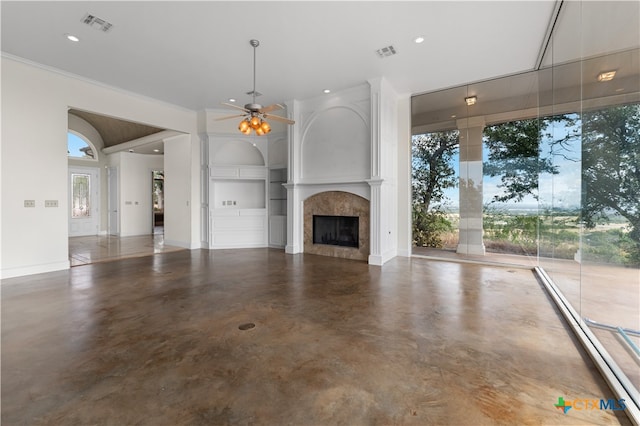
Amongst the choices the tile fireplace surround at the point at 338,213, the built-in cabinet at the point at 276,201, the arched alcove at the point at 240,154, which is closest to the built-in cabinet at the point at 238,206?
the built-in cabinet at the point at 276,201

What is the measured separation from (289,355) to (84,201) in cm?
1142

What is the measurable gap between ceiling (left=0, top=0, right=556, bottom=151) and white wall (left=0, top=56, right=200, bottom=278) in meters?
0.32

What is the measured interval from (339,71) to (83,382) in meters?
5.36

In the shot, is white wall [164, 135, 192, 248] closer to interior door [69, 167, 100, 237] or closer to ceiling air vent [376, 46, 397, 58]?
interior door [69, 167, 100, 237]

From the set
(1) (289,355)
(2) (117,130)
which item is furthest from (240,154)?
(1) (289,355)

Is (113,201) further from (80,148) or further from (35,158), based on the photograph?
(35,158)

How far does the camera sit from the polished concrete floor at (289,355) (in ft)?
5.30

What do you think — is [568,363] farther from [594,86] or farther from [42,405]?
[42,405]

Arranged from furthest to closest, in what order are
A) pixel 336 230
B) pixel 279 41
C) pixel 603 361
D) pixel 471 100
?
pixel 336 230
pixel 471 100
pixel 279 41
pixel 603 361

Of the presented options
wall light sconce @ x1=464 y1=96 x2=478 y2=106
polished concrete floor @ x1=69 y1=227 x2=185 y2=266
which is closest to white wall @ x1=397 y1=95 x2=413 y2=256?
wall light sconce @ x1=464 y1=96 x2=478 y2=106

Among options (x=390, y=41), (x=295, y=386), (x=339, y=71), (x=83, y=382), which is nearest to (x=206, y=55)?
(x=339, y=71)

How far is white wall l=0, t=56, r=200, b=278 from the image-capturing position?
14.8 ft

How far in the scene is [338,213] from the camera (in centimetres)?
620

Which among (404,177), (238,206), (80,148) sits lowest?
(238,206)
